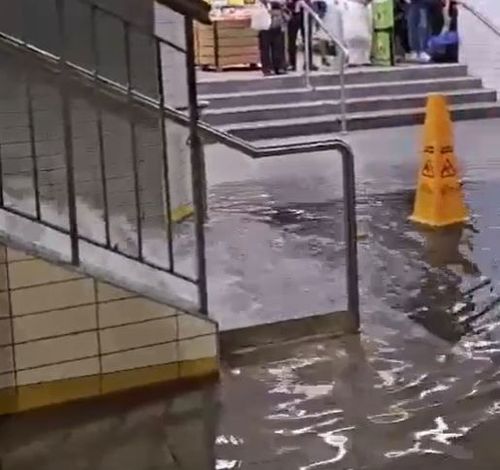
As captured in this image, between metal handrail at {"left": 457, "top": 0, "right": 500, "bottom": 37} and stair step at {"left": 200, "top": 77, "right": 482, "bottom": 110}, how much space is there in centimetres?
75

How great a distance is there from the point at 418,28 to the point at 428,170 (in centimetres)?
877

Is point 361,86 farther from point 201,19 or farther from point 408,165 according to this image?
point 201,19

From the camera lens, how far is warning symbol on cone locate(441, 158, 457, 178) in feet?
23.9

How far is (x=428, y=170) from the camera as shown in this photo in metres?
7.34

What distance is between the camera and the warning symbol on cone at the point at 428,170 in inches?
288

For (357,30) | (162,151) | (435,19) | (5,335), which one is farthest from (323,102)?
(5,335)

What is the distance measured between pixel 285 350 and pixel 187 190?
2.56 meters

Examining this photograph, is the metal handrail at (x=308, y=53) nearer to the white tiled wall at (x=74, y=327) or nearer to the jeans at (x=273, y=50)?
the jeans at (x=273, y=50)

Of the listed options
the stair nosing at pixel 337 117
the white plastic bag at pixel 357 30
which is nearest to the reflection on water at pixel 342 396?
the stair nosing at pixel 337 117

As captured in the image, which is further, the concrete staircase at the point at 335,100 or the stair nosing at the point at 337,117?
the concrete staircase at the point at 335,100

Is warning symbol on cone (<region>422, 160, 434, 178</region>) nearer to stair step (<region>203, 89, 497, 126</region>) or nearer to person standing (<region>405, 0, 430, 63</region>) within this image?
stair step (<region>203, 89, 497, 126</region>)

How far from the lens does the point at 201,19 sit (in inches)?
169

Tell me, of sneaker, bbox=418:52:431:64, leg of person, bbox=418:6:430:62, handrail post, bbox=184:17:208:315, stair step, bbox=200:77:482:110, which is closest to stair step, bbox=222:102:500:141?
stair step, bbox=200:77:482:110

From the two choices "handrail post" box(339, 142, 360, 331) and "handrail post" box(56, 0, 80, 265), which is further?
"handrail post" box(339, 142, 360, 331)
